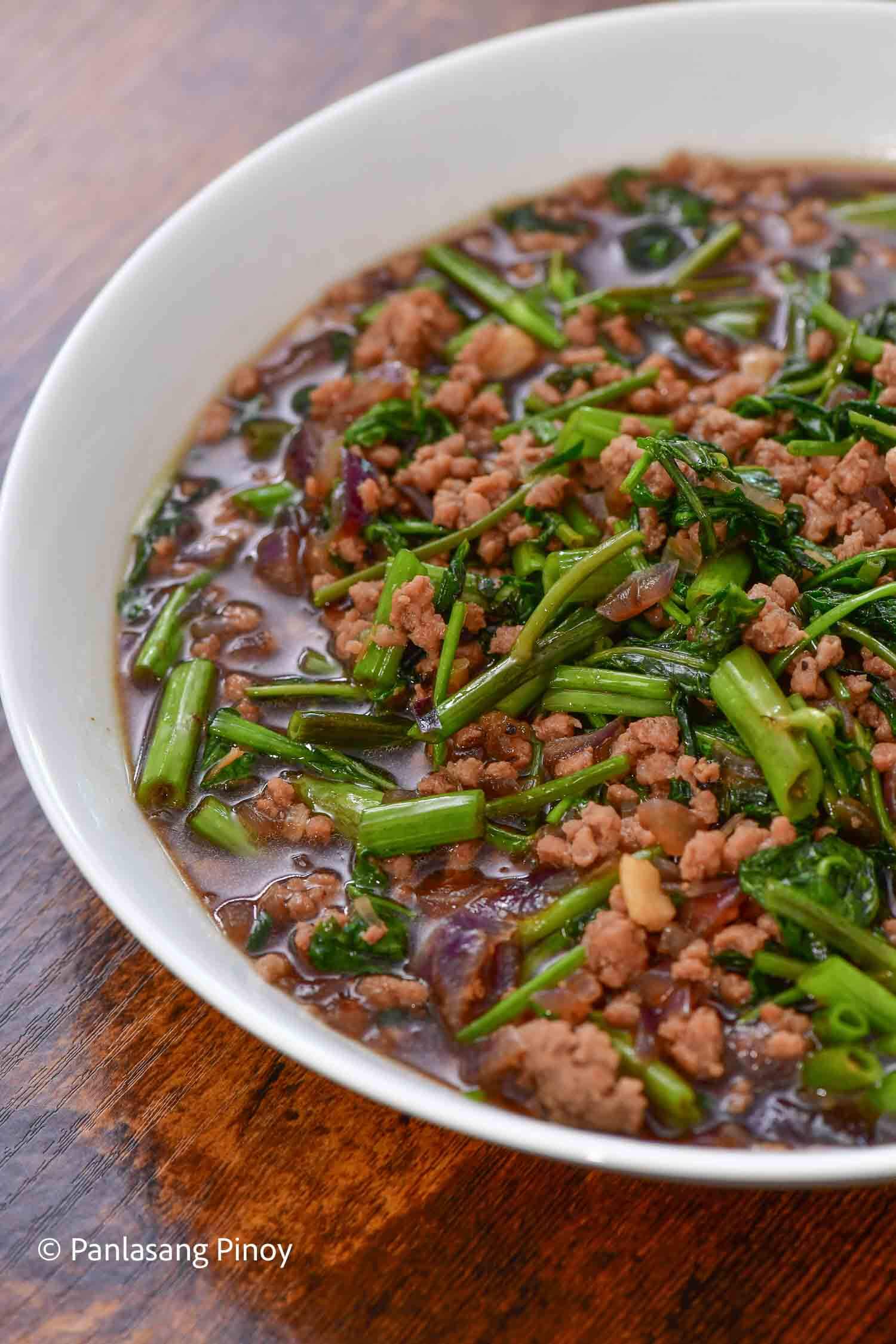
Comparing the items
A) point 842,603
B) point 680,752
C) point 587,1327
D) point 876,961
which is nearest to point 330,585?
point 680,752

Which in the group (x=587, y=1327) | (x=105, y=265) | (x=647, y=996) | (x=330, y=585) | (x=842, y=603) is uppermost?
(x=105, y=265)

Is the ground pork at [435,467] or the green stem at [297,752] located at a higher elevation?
the ground pork at [435,467]

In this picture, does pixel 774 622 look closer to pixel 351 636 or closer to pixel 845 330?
pixel 351 636

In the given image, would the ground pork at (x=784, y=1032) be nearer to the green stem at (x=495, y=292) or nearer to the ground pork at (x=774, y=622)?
the ground pork at (x=774, y=622)

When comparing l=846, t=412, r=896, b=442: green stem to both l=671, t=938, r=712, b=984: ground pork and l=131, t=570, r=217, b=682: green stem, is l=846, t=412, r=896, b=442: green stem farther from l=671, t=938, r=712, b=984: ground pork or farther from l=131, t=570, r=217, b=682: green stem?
l=131, t=570, r=217, b=682: green stem

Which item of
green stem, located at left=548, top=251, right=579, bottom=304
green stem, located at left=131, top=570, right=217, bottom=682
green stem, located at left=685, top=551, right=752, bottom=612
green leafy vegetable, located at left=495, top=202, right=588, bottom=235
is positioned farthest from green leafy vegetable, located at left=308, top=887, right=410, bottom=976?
green leafy vegetable, located at left=495, top=202, right=588, bottom=235

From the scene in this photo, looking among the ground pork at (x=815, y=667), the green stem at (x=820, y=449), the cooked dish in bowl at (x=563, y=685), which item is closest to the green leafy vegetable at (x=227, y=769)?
the cooked dish in bowl at (x=563, y=685)

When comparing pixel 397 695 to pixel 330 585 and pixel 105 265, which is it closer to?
pixel 330 585
